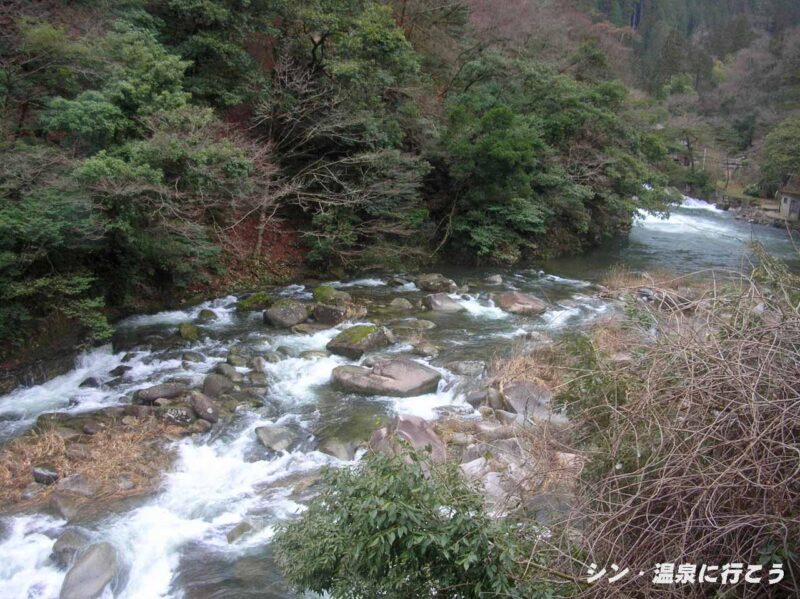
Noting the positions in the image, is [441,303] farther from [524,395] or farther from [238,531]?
[238,531]

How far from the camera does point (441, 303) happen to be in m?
14.4

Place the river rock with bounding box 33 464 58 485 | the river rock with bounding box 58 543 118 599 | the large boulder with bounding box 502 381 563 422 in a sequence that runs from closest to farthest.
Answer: the river rock with bounding box 58 543 118 599 < the river rock with bounding box 33 464 58 485 < the large boulder with bounding box 502 381 563 422

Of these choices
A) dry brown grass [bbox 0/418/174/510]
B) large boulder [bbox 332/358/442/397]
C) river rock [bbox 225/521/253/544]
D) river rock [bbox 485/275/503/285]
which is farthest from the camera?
river rock [bbox 485/275/503/285]

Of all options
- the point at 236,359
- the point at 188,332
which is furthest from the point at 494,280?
the point at 188,332

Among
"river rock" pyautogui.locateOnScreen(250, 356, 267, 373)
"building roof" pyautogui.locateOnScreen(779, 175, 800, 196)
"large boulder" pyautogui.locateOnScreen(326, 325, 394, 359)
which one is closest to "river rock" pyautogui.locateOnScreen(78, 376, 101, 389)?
"river rock" pyautogui.locateOnScreen(250, 356, 267, 373)

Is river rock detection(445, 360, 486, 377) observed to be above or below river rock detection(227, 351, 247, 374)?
below

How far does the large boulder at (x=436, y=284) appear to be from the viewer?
51.7 feet

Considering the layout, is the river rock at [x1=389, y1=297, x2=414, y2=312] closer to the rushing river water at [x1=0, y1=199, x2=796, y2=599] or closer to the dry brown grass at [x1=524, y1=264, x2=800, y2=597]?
the rushing river water at [x1=0, y1=199, x2=796, y2=599]

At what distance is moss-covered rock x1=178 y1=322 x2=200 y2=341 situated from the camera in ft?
37.9

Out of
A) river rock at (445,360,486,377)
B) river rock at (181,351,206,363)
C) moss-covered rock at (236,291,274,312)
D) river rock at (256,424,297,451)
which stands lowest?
river rock at (445,360,486,377)

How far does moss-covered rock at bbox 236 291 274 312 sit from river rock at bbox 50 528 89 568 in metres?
7.42

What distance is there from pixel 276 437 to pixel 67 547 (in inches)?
116

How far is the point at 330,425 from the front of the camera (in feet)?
29.4

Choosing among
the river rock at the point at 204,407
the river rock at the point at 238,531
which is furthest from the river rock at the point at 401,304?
the river rock at the point at 238,531
